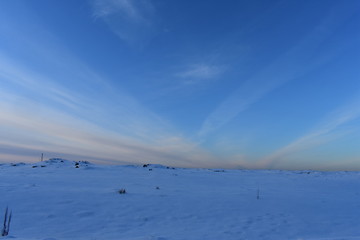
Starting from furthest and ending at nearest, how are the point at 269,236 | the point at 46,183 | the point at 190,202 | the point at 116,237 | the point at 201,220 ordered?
the point at 46,183 → the point at 190,202 → the point at 201,220 → the point at 269,236 → the point at 116,237

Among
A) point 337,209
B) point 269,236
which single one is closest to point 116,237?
point 269,236

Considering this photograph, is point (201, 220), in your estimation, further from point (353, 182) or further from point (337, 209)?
point (353, 182)

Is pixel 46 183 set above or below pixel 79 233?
above

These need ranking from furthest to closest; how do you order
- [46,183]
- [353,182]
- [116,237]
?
[353,182] → [46,183] → [116,237]

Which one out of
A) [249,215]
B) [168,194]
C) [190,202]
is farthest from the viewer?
[168,194]

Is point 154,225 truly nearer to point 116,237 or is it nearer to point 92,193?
point 116,237

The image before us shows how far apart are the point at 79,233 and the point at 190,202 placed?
13.2 ft

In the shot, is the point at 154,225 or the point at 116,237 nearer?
the point at 116,237

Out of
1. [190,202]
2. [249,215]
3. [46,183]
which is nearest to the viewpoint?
[249,215]

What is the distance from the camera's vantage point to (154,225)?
285 inches

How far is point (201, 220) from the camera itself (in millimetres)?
7723

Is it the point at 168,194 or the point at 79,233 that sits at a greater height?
the point at 168,194

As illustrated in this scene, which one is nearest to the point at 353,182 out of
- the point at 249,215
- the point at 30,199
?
the point at 249,215

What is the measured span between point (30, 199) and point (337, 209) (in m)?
10.4
